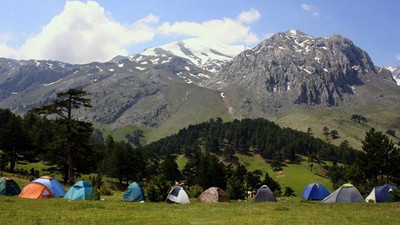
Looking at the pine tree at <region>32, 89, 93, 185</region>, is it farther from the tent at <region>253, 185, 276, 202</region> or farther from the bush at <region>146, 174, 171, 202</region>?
the tent at <region>253, 185, 276, 202</region>

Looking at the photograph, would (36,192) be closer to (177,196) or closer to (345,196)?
(177,196)

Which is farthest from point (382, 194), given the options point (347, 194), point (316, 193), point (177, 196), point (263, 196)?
point (177, 196)

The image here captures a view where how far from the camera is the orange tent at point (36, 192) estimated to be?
36.9m

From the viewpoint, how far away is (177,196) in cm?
4103

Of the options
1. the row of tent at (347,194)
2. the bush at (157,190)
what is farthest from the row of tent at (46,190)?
the row of tent at (347,194)

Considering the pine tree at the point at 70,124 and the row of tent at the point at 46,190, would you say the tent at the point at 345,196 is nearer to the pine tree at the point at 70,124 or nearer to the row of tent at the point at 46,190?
the row of tent at the point at 46,190

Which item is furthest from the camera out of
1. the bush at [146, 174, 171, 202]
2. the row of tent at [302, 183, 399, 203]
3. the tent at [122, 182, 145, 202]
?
the bush at [146, 174, 171, 202]

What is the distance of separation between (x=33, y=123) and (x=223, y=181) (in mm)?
74506

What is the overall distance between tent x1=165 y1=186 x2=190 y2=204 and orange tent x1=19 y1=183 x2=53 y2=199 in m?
12.6

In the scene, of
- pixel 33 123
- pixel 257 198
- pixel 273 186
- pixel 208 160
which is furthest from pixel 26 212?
pixel 33 123

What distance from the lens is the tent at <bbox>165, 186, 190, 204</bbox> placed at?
134 feet

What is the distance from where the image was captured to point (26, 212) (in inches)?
989

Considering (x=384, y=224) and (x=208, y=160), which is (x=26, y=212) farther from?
(x=208, y=160)

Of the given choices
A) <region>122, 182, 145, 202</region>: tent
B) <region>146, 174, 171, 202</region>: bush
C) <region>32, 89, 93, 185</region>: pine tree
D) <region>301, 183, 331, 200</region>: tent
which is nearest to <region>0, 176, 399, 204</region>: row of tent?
<region>122, 182, 145, 202</region>: tent
